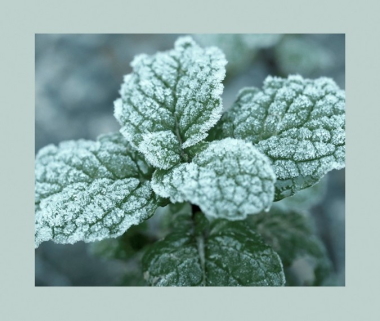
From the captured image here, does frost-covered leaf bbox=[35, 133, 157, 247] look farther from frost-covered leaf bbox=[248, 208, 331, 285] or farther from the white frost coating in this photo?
frost-covered leaf bbox=[248, 208, 331, 285]

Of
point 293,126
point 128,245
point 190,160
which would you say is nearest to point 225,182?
point 190,160

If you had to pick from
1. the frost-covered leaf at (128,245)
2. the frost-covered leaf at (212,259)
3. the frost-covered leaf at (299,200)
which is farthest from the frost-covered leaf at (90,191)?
the frost-covered leaf at (299,200)

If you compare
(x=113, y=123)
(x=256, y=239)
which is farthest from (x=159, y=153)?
(x=113, y=123)

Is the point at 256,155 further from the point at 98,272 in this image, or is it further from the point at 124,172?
→ the point at 98,272

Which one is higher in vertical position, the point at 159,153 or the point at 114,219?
the point at 159,153

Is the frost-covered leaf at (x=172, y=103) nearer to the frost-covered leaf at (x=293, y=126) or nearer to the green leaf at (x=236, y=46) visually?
the frost-covered leaf at (x=293, y=126)

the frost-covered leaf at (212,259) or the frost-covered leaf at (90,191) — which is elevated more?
the frost-covered leaf at (90,191)

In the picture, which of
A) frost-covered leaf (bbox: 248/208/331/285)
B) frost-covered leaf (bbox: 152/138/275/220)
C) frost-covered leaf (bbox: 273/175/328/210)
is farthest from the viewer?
frost-covered leaf (bbox: 273/175/328/210)

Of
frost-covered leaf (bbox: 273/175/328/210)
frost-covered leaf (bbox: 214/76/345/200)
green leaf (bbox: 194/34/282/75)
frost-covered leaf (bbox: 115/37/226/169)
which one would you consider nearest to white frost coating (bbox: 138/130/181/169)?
frost-covered leaf (bbox: 115/37/226/169)
